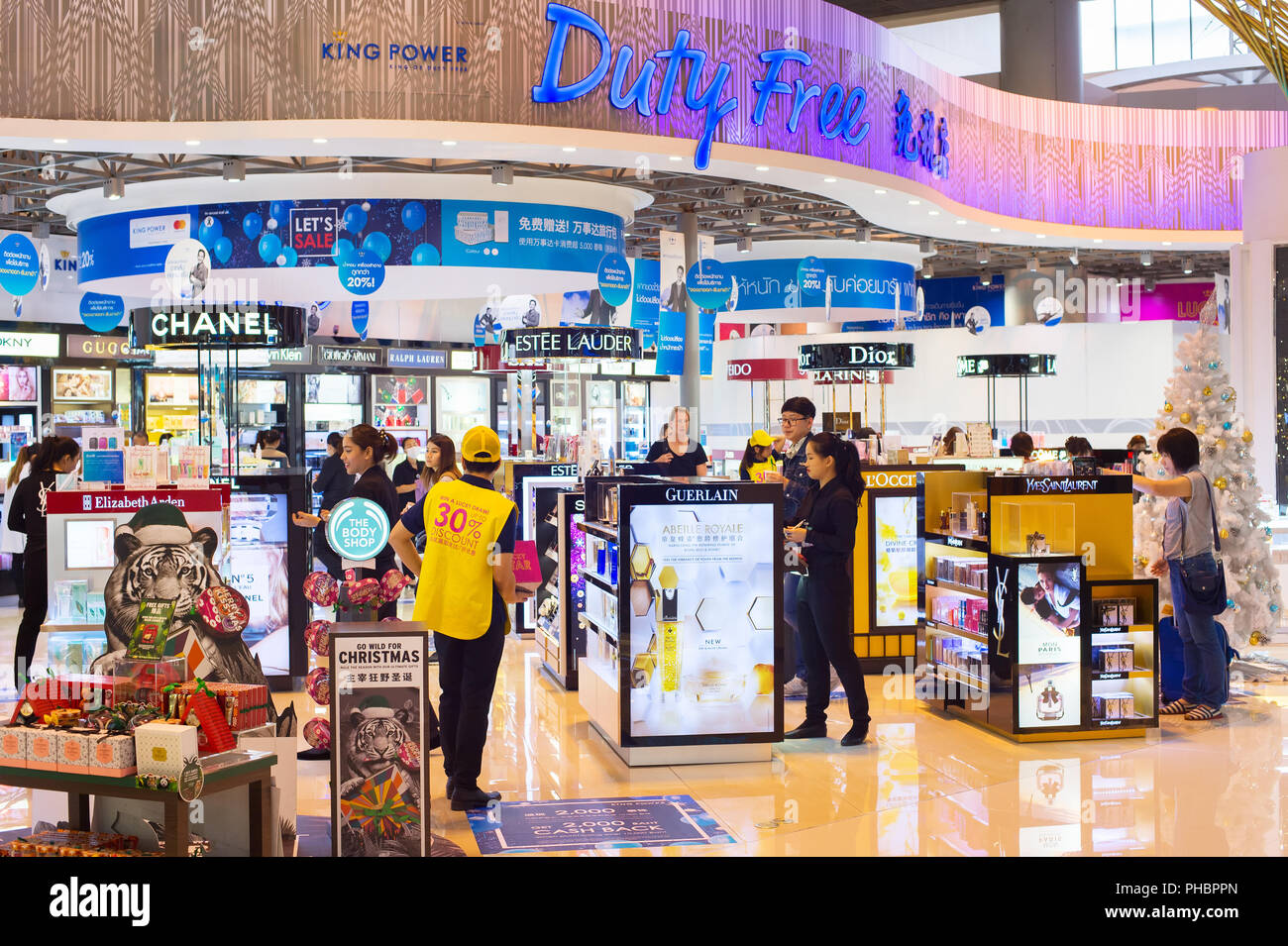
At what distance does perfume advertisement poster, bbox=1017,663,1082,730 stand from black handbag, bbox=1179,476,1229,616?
894 mm

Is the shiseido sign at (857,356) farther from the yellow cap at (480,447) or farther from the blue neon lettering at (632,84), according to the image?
the yellow cap at (480,447)

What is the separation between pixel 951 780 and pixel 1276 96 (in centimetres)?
1717

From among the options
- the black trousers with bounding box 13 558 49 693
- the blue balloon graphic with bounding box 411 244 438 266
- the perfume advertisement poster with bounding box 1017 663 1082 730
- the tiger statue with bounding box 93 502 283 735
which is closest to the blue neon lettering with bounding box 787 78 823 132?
the blue balloon graphic with bounding box 411 244 438 266

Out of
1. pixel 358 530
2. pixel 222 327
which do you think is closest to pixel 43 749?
pixel 358 530

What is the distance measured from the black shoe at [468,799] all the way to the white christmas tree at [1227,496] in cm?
437

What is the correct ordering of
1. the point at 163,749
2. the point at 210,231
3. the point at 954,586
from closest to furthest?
the point at 163,749, the point at 954,586, the point at 210,231

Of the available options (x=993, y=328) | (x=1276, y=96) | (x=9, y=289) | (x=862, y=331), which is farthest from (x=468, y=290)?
(x=1276, y=96)

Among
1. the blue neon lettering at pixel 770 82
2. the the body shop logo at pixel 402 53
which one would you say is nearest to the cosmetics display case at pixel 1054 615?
the blue neon lettering at pixel 770 82

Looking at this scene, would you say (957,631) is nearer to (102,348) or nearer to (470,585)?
(470,585)

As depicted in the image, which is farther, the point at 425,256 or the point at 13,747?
the point at 425,256

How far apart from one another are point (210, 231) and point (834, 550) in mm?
8065

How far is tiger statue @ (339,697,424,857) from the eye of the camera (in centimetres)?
391

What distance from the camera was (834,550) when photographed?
6.12m

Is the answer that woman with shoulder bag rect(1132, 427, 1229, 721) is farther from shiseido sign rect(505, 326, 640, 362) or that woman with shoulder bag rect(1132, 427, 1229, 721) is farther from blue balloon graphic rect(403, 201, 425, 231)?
blue balloon graphic rect(403, 201, 425, 231)
